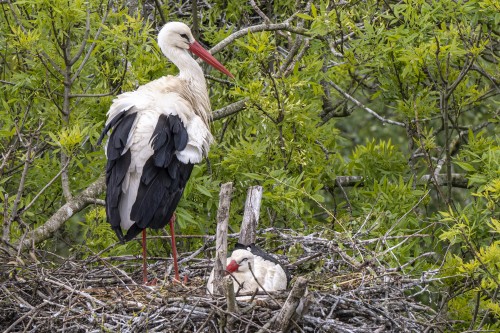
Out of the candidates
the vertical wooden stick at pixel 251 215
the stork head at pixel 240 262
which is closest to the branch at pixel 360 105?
the vertical wooden stick at pixel 251 215

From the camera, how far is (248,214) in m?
8.20

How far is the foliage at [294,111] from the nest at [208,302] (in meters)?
0.41

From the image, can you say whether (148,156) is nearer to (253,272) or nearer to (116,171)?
(116,171)

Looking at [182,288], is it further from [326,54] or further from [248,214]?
[326,54]

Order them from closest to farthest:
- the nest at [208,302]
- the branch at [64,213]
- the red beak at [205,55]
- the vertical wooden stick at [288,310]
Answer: the vertical wooden stick at [288,310], the nest at [208,302], the branch at [64,213], the red beak at [205,55]

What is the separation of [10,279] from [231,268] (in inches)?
54.2

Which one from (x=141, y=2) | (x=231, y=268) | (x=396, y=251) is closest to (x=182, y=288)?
(x=231, y=268)

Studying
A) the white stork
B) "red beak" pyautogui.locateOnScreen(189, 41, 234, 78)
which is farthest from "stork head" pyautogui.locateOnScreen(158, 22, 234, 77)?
the white stork

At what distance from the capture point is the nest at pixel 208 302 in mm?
6883

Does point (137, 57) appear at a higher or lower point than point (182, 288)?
higher

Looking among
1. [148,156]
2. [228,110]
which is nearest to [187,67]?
[228,110]

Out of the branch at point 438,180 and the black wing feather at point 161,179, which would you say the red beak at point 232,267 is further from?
the branch at point 438,180

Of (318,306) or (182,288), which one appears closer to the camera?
(318,306)

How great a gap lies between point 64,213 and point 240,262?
5.40 feet
